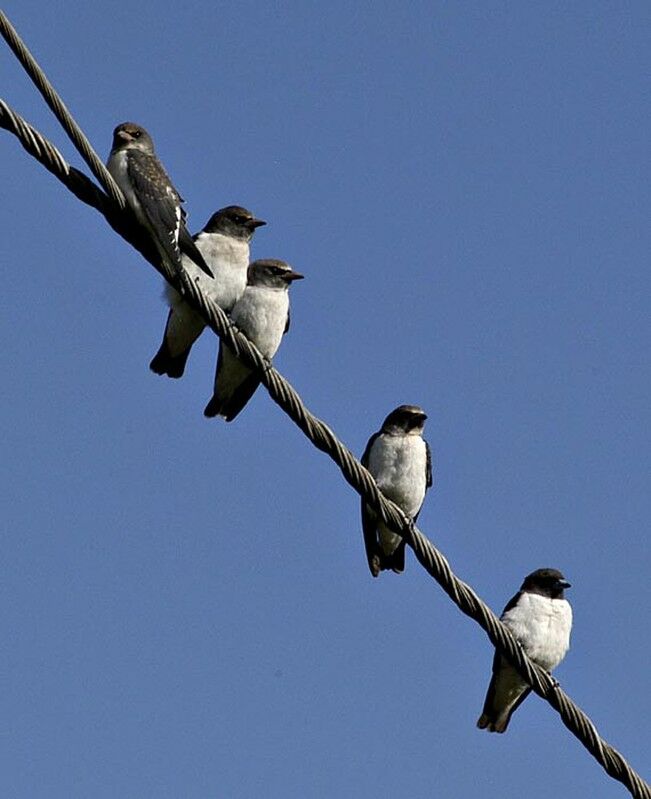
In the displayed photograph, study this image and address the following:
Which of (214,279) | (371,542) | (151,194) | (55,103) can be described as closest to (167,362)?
(214,279)

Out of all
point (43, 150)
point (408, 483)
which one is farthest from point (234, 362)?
point (43, 150)

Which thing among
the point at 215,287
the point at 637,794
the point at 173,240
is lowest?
the point at 637,794

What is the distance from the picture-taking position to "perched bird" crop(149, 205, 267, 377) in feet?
31.7

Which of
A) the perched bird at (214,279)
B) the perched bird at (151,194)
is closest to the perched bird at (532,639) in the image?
the perched bird at (214,279)

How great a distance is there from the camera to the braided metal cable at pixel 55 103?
5707 millimetres

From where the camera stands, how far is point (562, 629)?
11586 mm

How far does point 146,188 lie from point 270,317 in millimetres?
2309

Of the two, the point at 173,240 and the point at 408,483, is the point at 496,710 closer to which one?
the point at 408,483

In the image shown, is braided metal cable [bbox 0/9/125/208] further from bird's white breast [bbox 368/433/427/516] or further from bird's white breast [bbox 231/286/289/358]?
bird's white breast [bbox 368/433/427/516]

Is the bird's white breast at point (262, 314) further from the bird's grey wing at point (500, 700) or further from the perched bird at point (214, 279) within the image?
the bird's grey wing at point (500, 700)

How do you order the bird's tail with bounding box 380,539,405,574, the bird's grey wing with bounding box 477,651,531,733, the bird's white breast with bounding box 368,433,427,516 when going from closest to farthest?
the bird's white breast with bounding box 368,433,427,516 → the bird's tail with bounding box 380,539,405,574 → the bird's grey wing with bounding box 477,651,531,733

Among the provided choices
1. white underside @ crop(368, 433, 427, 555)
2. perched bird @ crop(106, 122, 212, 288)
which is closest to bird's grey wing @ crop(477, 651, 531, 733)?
white underside @ crop(368, 433, 427, 555)

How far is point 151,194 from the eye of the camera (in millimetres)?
8266

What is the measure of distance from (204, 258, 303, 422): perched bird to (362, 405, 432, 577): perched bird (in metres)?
1.13
